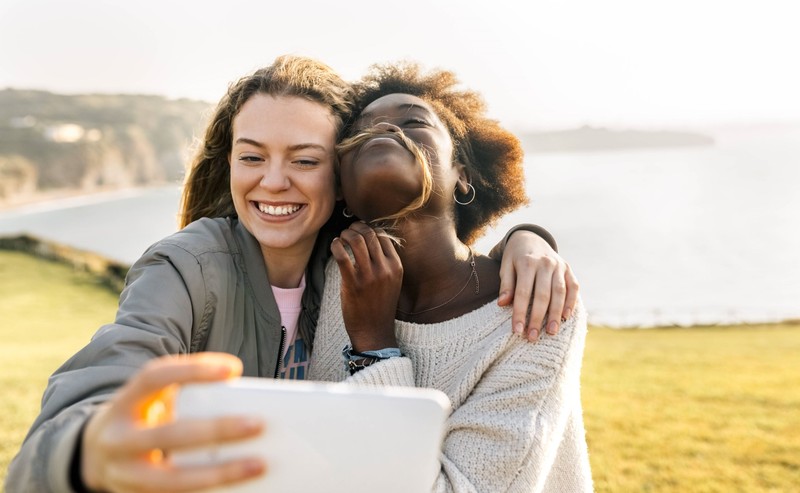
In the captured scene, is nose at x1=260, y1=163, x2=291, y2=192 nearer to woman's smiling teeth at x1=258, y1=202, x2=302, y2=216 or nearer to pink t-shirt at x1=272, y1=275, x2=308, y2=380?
woman's smiling teeth at x1=258, y1=202, x2=302, y2=216

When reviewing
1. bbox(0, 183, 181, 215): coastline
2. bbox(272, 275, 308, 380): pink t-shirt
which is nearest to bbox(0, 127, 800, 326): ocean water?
bbox(0, 183, 181, 215): coastline

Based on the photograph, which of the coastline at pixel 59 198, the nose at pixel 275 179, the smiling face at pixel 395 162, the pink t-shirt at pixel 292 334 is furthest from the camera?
the coastline at pixel 59 198

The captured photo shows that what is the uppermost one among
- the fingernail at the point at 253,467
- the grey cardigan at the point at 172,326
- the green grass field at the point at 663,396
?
the fingernail at the point at 253,467

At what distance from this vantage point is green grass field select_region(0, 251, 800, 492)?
25.4ft

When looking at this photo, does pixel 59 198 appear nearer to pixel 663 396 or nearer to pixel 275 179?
pixel 663 396

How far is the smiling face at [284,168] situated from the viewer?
289 centimetres

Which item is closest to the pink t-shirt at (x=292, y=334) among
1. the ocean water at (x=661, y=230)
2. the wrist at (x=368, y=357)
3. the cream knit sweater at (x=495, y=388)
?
the cream knit sweater at (x=495, y=388)

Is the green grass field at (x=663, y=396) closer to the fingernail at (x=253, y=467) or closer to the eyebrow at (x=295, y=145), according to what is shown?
the eyebrow at (x=295, y=145)

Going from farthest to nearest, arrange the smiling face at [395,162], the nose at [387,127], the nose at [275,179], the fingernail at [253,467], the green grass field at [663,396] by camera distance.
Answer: the green grass field at [663,396] → the nose at [275,179] → the nose at [387,127] → the smiling face at [395,162] → the fingernail at [253,467]

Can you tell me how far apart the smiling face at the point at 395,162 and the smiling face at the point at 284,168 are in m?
0.21

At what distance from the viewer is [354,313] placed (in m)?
2.54

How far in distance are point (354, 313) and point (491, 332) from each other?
0.51 meters

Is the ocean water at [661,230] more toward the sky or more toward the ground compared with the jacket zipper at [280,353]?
more toward the ground

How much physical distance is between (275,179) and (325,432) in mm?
1738
